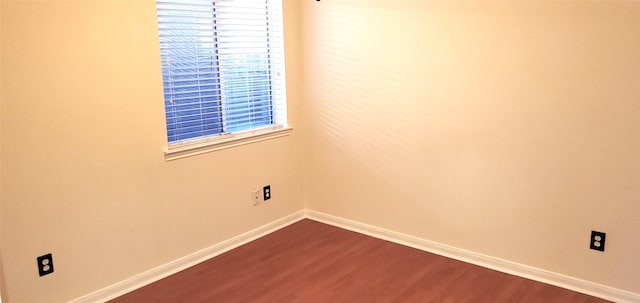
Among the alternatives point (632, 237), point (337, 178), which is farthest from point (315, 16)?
point (632, 237)

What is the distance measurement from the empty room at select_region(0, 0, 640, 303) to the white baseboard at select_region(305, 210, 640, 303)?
0.01 m

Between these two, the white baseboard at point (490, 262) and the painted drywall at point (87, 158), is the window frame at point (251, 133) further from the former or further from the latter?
the white baseboard at point (490, 262)

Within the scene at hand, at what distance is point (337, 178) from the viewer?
3.91m

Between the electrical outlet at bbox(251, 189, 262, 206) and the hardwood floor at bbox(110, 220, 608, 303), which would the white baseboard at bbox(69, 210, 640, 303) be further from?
the electrical outlet at bbox(251, 189, 262, 206)

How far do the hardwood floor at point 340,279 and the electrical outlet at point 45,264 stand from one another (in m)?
0.45

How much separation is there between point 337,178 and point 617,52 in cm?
215

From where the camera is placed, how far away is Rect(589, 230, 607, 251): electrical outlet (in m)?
2.71

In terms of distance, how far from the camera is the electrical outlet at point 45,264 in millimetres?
2525

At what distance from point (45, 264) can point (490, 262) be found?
2.70 meters

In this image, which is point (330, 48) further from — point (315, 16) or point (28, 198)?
point (28, 198)

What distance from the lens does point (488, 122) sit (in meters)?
3.01

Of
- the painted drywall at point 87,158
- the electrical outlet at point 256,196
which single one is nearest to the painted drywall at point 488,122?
the electrical outlet at point 256,196

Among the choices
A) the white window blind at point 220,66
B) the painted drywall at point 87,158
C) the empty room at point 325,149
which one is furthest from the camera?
the white window blind at point 220,66

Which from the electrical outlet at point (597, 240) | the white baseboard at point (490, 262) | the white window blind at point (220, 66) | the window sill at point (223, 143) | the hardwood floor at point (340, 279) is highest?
the white window blind at point (220, 66)
